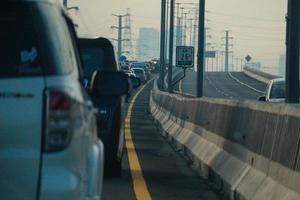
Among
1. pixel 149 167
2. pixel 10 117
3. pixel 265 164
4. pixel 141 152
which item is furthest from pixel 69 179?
pixel 141 152

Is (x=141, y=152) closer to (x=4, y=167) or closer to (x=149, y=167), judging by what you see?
(x=149, y=167)

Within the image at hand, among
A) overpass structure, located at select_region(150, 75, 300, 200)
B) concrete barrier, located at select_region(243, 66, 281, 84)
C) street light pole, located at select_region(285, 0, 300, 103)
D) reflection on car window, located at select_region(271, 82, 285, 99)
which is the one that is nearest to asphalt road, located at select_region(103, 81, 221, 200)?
overpass structure, located at select_region(150, 75, 300, 200)

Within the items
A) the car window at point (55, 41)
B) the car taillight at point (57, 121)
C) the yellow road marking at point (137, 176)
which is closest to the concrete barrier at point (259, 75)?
the yellow road marking at point (137, 176)

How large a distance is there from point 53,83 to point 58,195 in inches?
25.9

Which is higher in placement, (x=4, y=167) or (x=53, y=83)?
(x=53, y=83)

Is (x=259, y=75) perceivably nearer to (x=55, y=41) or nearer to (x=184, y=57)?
(x=184, y=57)

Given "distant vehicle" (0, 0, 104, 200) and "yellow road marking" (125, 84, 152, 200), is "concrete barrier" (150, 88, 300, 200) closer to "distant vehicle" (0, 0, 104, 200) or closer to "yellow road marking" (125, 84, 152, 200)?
"yellow road marking" (125, 84, 152, 200)

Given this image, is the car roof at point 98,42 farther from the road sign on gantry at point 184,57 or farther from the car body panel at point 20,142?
the road sign on gantry at point 184,57

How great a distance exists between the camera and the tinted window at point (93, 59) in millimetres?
13805

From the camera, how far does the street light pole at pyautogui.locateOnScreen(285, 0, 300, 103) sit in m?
15.9

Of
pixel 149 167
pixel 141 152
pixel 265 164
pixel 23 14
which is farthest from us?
pixel 141 152

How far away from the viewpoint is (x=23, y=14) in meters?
5.32

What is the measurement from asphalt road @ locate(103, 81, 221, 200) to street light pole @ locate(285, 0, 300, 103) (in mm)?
2373

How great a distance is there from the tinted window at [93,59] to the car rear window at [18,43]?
845 cm
